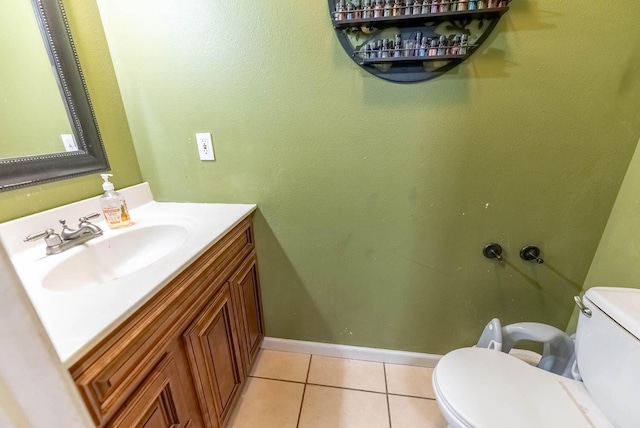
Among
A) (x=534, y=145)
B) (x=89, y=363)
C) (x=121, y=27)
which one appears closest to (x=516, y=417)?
(x=534, y=145)

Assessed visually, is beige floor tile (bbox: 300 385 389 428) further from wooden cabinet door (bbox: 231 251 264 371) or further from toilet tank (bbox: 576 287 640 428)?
toilet tank (bbox: 576 287 640 428)

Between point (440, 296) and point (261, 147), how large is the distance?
107 cm

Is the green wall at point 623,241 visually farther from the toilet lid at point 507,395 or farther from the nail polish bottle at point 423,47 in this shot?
the nail polish bottle at point 423,47

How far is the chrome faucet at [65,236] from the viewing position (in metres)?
0.85

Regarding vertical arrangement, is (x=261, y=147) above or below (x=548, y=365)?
above

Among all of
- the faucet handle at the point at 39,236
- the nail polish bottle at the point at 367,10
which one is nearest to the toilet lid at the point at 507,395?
the nail polish bottle at the point at 367,10

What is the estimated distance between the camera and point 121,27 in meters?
1.09

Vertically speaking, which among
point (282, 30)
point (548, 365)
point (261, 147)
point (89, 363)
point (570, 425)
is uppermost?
point (282, 30)

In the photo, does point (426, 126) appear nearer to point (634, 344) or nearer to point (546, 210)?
point (546, 210)

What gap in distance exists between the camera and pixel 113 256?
3.16ft

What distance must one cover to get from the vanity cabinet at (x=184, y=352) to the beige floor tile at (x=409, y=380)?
71cm

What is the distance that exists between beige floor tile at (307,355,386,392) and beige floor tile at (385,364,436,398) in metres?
0.04

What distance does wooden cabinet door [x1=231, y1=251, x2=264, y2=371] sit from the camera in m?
1.13

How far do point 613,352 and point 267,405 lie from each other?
4.15 feet
